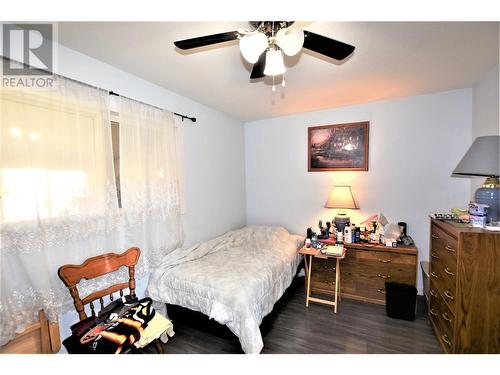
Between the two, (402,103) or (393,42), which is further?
(402,103)

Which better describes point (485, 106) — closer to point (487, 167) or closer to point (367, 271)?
point (487, 167)

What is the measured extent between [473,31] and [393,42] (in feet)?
1.45

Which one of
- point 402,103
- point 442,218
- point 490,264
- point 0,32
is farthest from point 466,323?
point 0,32

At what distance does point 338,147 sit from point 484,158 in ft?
5.16

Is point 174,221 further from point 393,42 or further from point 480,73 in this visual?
point 480,73

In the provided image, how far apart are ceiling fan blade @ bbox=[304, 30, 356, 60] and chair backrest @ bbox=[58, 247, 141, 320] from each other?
1881 mm

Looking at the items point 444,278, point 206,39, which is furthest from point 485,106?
point 206,39

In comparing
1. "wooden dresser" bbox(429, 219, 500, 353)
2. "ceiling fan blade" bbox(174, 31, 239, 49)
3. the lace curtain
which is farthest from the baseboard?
"ceiling fan blade" bbox(174, 31, 239, 49)

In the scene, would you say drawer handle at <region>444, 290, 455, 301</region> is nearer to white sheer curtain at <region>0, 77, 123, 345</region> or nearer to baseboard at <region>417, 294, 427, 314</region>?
baseboard at <region>417, 294, 427, 314</region>

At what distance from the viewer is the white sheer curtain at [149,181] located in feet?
5.99

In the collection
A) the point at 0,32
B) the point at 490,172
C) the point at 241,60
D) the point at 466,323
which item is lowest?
the point at 466,323

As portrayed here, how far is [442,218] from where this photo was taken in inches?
72.5

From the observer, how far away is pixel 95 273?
1507 millimetres

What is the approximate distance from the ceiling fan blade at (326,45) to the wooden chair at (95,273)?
188 cm
